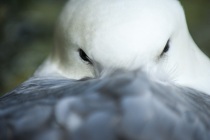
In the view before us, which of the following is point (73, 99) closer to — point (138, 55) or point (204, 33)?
point (138, 55)

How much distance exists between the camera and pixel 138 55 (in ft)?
5.16

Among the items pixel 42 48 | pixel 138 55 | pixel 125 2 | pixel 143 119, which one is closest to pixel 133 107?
pixel 143 119

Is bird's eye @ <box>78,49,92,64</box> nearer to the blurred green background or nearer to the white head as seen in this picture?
the white head

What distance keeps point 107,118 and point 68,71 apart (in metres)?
0.64

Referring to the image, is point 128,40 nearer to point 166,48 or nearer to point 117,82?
point 166,48

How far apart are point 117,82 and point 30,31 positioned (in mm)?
1880

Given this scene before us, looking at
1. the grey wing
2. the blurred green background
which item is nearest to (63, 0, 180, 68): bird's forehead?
the grey wing

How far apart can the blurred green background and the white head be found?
44.3 inches

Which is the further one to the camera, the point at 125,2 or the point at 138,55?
the point at 125,2

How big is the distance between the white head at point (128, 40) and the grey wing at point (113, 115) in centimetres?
16

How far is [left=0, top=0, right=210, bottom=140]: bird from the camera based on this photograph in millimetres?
1251

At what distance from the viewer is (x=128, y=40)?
159 centimetres

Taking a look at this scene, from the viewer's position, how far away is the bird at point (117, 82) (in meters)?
1.25

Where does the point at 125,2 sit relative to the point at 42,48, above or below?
above
